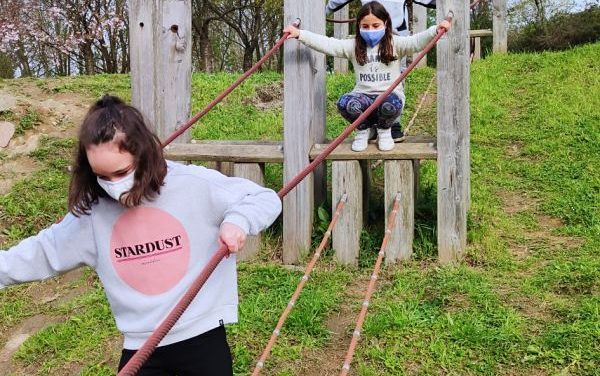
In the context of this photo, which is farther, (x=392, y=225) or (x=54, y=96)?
(x=54, y=96)

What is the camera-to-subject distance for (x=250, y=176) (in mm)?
4211

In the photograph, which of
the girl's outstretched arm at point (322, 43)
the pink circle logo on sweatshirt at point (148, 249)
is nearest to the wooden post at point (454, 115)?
the girl's outstretched arm at point (322, 43)

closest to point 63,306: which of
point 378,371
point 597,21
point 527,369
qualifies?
point 378,371

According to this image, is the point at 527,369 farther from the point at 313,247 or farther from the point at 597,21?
the point at 597,21

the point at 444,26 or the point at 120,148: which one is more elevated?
the point at 444,26

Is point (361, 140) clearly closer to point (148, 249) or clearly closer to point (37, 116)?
point (148, 249)

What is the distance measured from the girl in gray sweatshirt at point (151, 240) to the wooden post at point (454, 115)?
7.19ft

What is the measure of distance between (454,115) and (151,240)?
2484 mm

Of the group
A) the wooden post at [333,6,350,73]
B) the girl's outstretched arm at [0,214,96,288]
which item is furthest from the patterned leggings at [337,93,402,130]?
the wooden post at [333,6,350,73]

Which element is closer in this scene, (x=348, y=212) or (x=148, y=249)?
(x=148, y=249)

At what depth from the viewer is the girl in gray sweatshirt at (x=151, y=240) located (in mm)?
1863

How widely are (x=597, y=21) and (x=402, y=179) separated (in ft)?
32.8

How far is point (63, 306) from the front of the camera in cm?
396

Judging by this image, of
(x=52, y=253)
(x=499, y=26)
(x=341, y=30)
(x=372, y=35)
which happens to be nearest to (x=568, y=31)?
(x=499, y=26)
